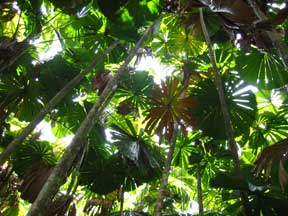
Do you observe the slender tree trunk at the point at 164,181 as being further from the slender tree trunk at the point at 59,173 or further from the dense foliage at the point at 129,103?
the slender tree trunk at the point at 59,173

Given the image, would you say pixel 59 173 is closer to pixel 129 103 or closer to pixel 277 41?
pixel 277 41

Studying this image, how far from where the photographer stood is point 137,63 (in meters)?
6.04

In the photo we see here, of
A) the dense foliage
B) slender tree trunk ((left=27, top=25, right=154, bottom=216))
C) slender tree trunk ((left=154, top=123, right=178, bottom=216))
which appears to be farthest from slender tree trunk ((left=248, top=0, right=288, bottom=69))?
slender tree trunk ((left=154, top=123, right=178, bottom=216))

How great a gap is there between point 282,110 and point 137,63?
2.55m

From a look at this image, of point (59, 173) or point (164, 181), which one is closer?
point (59, 173)

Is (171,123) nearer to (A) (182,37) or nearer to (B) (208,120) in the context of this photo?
(B) (208,120)

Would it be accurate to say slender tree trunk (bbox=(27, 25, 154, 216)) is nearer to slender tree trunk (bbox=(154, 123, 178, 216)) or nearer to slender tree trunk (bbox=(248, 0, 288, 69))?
slender tree trunk (bbox=(154, 123, 178, 216))

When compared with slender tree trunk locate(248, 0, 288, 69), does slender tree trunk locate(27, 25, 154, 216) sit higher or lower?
lower

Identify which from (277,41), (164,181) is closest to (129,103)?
(164,181)

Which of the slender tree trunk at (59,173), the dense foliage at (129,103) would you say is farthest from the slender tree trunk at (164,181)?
the slender tree trunk at (59,173)

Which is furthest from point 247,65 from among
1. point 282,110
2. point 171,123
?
point 171,123

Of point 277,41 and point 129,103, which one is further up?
point 129,103

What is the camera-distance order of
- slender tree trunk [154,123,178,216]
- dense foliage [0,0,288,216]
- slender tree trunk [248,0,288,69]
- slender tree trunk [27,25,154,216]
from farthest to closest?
dense foliage [0,0,288,216]
slender tree trunk [154,123,178,216]
slender tree trunk [248,0,288,69]
slender tree trunk [27,25,154,216]

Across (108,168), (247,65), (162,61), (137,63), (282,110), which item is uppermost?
(162,61)
